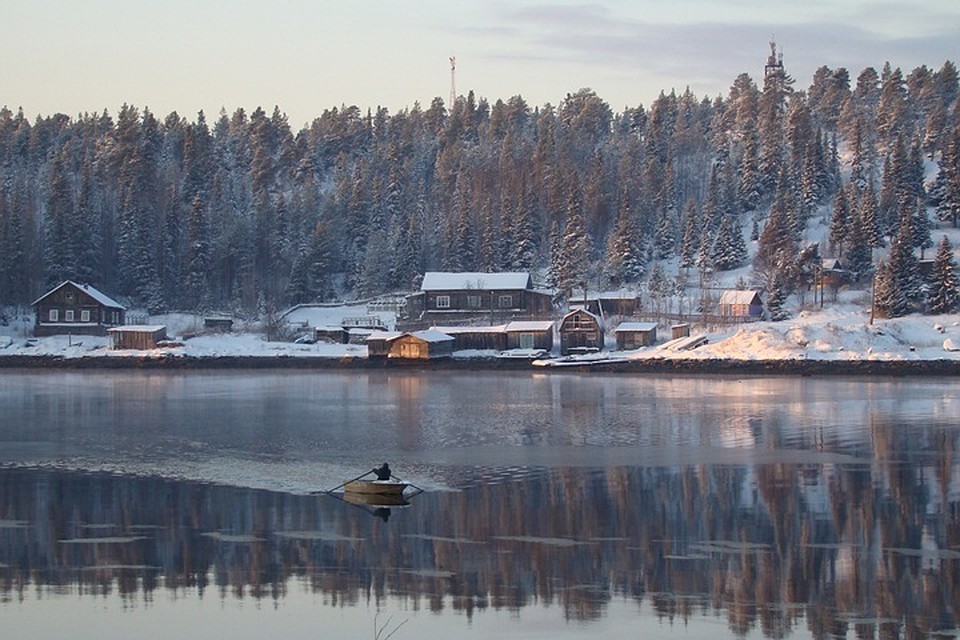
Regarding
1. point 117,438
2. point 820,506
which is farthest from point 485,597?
point 117,438

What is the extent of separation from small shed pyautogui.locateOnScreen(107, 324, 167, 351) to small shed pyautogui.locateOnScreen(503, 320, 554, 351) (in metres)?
21.9

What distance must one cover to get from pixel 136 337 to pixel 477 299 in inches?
871

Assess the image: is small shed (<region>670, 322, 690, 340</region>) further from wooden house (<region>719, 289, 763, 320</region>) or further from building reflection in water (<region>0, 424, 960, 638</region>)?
building reflection in water (<region>0, 424, 960, 638</region>)

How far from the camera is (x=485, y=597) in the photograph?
674 inches

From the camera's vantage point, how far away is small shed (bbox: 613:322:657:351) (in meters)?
72.8

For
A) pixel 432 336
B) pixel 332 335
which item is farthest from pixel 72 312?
pixel 432 336

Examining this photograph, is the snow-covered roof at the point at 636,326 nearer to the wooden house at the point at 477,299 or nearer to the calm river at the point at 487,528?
the wooden house at the point at 477,299

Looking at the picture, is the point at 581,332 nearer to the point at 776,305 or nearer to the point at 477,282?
the point at 477,282

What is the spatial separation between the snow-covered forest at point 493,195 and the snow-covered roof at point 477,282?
226 inches

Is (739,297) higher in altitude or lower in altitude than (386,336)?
higher

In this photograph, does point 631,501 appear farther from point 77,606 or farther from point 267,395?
point 267,395

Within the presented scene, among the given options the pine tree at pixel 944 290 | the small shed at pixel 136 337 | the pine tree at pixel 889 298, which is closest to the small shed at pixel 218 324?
the small shed at pixel 136 337

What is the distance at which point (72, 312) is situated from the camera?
81062mm

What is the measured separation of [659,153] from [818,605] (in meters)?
108
